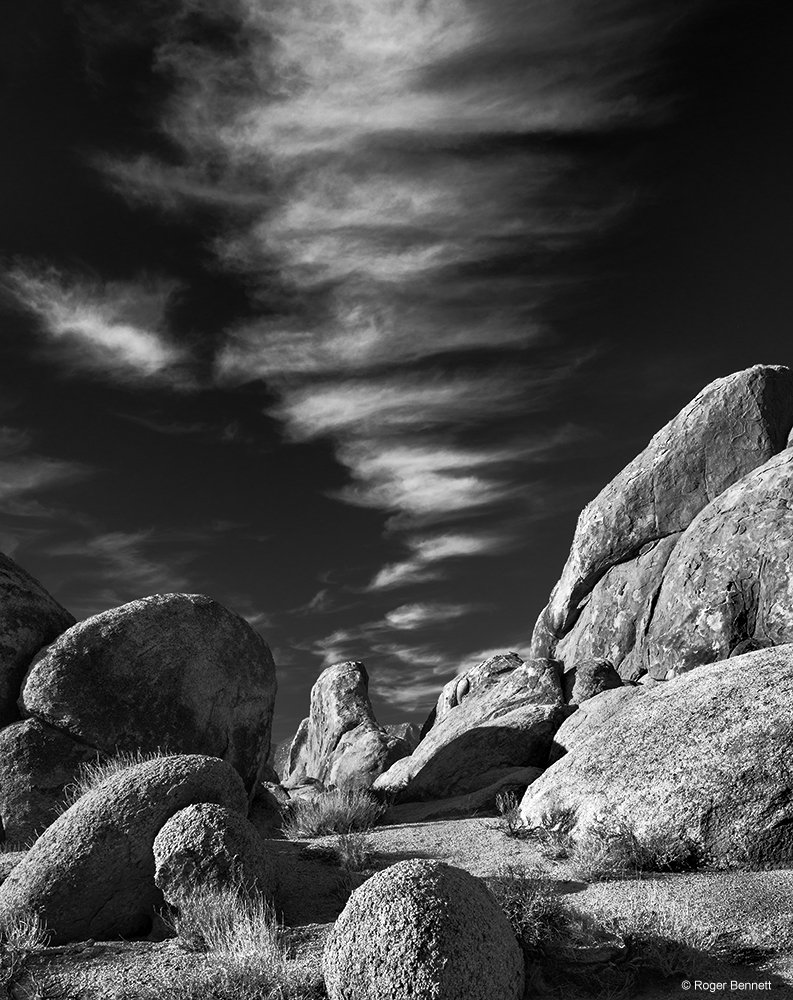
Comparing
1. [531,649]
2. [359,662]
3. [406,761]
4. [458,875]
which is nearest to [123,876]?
[458,875]

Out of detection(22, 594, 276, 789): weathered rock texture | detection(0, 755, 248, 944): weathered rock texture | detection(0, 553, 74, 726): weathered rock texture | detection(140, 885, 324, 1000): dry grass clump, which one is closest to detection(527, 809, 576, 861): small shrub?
detection(140, 885, 324, 1000): dry grass clump

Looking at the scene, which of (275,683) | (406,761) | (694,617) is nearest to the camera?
(275,683)

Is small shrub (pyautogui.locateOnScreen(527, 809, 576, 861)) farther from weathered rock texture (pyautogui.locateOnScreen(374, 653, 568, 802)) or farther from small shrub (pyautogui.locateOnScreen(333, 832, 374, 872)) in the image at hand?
weathered rock texture (pyautogui.locateOnScreen(374, 653, 568, 802))

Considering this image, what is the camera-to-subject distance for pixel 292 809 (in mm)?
21188

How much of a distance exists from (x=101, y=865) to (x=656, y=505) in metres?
21.8

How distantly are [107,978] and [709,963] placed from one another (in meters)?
6.79

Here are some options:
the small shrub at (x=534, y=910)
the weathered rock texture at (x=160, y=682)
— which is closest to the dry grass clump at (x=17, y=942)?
the small shrub at (x=534, y=910)

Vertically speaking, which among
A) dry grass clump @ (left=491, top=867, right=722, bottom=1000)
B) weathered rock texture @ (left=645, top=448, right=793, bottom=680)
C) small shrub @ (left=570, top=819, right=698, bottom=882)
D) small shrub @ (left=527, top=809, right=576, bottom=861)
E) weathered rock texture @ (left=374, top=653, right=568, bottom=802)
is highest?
weathered rock texture @ (left=645, top=448, right=793, bottom=680)

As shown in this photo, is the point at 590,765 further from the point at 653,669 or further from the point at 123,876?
the point at 653,669

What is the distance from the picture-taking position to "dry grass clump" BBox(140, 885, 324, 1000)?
898cm

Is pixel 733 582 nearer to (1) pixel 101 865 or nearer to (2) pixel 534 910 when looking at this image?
(2) pixel 534 910

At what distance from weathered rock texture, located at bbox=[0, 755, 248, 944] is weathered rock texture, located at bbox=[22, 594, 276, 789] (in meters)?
5.83

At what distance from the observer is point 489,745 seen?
21.9 meters

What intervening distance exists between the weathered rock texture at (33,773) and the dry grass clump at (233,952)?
7194 mm
